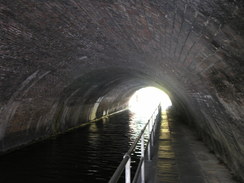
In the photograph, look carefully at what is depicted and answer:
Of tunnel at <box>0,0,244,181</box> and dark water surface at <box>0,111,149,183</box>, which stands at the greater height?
tunnel at <box>0,0,244,181</box>

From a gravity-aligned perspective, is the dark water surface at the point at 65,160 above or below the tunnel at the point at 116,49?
below

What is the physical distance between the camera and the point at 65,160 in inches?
343

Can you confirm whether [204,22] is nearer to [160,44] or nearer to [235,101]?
[235,101]

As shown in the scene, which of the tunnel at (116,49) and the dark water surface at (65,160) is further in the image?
the dark water surface at (65,160)

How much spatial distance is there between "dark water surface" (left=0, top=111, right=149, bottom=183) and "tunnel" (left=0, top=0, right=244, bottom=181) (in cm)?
101

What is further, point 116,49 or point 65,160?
point 65,160

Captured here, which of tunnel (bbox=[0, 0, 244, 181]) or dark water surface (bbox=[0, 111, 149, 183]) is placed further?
dark water surface (bbox=[0, 111, 149, 183])

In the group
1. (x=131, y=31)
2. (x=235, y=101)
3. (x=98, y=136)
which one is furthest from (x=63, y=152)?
(x=235, y=101)

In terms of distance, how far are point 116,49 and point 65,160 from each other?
A: 4275mm

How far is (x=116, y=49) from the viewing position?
7422 mm

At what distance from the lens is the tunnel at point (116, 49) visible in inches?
120

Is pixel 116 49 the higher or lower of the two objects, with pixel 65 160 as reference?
higher

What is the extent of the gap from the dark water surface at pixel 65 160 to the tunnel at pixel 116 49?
1014mm

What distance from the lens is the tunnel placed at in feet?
9.98
